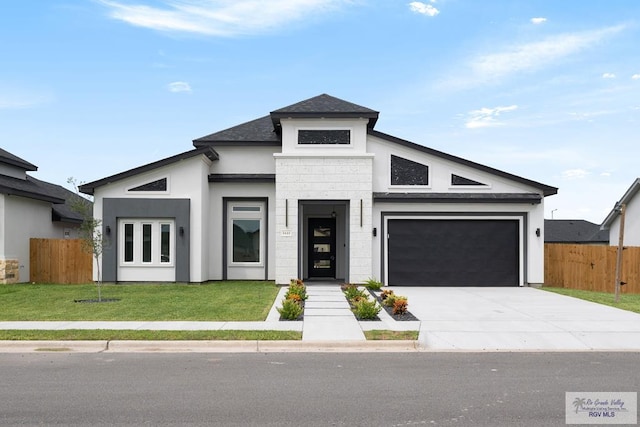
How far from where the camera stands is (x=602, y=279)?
20750 mm

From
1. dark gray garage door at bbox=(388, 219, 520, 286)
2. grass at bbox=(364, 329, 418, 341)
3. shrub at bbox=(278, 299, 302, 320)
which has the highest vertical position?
dark gray garage door at bbox=(388, 219, 520, 286)

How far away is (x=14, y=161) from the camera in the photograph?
80.4 ft

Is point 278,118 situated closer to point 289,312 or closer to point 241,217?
point 241,217

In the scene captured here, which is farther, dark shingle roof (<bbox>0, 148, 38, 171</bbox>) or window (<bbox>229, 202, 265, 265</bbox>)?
dark shingle roof (<bbox>0, 148, 38, 171</bbox>)

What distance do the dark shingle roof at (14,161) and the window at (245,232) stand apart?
10.3 m

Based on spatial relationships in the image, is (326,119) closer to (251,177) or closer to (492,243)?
(251,177)

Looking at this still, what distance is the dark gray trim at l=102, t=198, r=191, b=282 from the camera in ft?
66.1

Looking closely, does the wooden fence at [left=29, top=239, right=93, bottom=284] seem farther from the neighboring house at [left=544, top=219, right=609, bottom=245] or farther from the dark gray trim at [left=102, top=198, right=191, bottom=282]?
the neighboring house at [left=544, top=219, right=609, bottom=245]

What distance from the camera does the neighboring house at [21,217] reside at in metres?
20.8

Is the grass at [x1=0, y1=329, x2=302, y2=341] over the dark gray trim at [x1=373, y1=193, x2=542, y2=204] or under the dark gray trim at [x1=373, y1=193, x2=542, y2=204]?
under

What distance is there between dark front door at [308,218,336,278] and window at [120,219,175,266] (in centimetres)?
552

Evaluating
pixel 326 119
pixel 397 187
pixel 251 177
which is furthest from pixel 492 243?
pixel 251 177

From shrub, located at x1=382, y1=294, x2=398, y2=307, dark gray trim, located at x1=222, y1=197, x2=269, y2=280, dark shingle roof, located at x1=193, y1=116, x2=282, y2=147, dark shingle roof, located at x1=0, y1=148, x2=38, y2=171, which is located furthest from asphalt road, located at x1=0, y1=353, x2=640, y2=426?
dark shingle roof, located at x1=0, y1=148, x2=38, y2=171

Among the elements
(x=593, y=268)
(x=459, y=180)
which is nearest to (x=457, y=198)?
(x=459, y=180)
